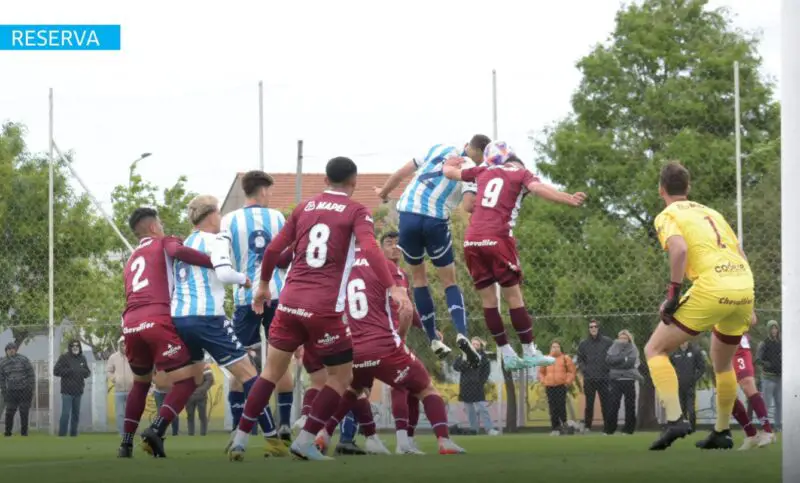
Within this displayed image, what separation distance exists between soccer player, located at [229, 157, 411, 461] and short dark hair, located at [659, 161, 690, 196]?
2.14 metres

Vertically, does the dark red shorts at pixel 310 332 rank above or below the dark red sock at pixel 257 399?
above

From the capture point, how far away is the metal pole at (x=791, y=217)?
633 centimetres

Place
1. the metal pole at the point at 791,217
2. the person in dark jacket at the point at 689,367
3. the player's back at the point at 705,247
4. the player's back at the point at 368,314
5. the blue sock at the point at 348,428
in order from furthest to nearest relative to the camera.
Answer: the person in dark jacket at the point at 689,367
the blue sock at the point at 348,428
the player's back at the point at 368,314
the player's back at the point at 705,247
the metal pole at the point at 791,217

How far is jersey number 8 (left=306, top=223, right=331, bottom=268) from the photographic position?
32.4ft

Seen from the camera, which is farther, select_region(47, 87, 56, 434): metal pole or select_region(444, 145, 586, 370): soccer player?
select_region(47, 87, 56, 434): metal pole

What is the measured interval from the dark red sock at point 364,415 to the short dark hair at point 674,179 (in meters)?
2.99

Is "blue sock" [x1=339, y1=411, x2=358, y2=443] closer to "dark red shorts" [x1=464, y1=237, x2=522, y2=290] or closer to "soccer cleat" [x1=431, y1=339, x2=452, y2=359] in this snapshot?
"soccer cleat" [x1=431, y1=339, x2=452, y2=359]

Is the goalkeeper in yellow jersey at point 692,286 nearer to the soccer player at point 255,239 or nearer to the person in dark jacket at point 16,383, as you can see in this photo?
the soccer player at point 255,239

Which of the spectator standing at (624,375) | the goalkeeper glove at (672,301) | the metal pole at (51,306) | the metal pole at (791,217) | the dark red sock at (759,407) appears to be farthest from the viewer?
the metal pole at (51,306)

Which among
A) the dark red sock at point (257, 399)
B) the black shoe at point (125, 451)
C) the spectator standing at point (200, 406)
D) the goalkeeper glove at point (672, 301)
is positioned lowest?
the spectator standing at point (200, 406)

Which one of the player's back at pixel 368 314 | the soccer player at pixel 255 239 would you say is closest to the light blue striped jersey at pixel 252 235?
the soccer player at pixel 255 239

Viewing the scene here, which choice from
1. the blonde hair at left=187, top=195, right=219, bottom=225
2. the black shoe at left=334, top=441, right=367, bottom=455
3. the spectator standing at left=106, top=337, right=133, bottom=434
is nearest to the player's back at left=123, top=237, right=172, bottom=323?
the blonde hair at left=187, top=195, right=219, bottom=225

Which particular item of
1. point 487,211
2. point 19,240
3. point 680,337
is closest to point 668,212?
point 680,337

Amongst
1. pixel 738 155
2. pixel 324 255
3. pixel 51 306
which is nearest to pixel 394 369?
pixel 324 255
